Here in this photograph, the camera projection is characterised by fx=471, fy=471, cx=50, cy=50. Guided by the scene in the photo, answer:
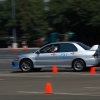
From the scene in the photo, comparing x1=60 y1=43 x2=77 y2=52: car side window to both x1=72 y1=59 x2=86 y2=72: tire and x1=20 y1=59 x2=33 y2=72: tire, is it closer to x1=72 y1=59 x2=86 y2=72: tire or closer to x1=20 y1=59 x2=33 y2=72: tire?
x1=72 y1=59 x2=86 y2=72: tire

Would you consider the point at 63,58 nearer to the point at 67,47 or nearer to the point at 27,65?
the point at 67,47

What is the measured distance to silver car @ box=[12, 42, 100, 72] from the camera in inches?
866

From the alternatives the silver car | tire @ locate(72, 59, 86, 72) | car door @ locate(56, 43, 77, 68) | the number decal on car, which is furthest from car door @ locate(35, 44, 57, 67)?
tire @ locate(72, 59, 86, 72)

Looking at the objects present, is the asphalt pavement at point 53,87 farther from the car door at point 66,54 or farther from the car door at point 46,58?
the car door at point 46,58

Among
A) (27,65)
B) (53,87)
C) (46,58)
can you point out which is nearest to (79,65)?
(46,58)

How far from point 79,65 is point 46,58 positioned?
→ 1.67m

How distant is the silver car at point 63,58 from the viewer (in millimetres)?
21994

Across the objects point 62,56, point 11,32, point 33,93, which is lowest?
point 33,93

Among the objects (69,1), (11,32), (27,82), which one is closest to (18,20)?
(11,32)

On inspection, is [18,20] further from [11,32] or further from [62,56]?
[62,56]

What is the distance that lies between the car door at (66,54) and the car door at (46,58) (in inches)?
10.2

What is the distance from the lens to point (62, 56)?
22.4 metres

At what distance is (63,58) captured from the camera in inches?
880

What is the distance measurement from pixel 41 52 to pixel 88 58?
7.89ft
